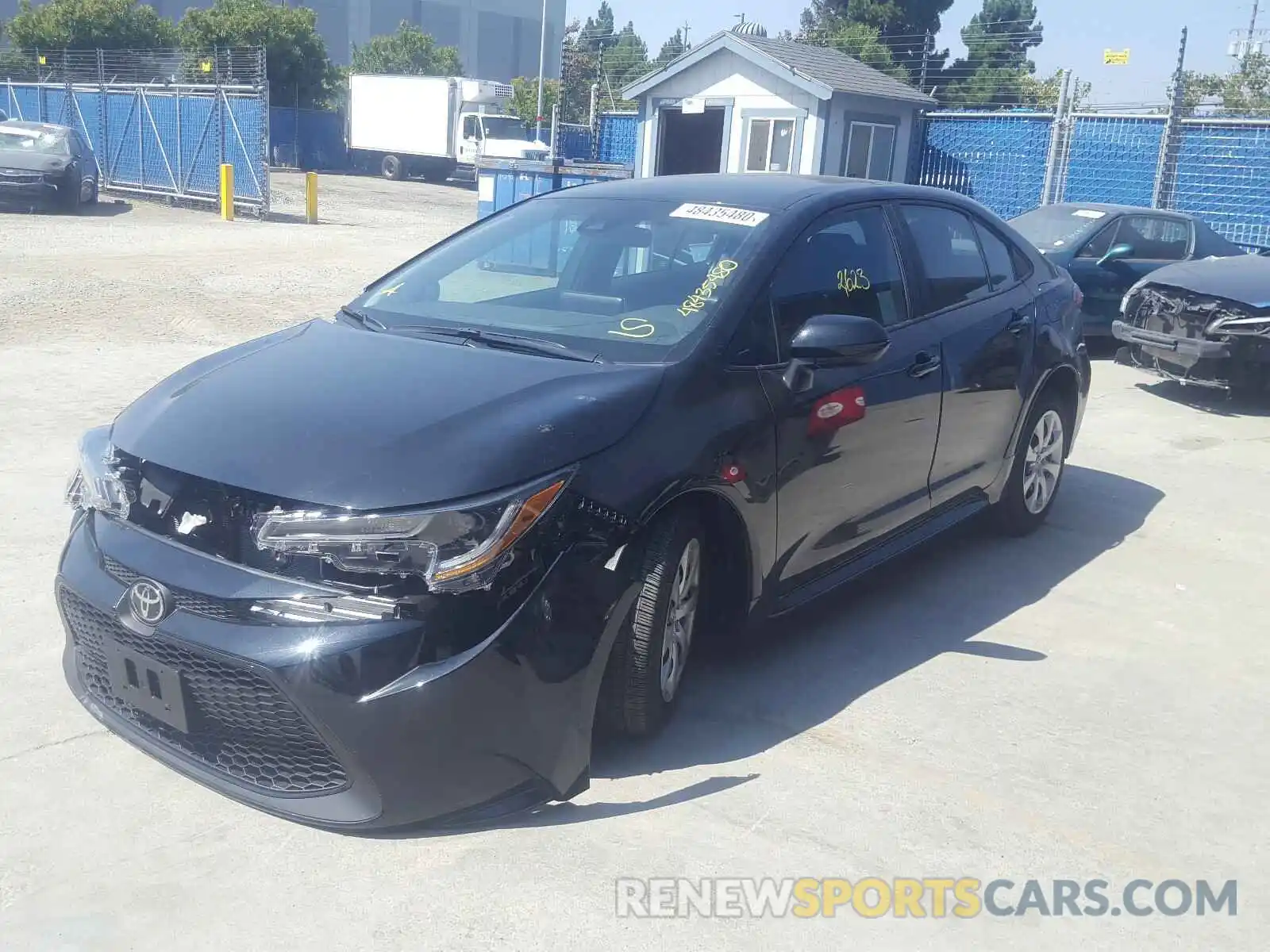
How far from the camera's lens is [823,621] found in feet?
16.1

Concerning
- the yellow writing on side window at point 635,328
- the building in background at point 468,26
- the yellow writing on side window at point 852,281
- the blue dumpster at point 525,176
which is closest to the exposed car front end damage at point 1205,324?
the yellow writing on side window at point 852,281

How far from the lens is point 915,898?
10.2 feet

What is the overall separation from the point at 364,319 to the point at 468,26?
86.3 meters

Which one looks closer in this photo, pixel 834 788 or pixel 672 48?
pixel 834 788

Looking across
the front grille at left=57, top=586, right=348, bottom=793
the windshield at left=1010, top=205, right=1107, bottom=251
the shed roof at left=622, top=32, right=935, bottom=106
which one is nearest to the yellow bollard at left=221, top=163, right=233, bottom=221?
the shed roof at left=622, top=32, right=935, bottom=106

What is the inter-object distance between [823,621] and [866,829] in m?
1.56

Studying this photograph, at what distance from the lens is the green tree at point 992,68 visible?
1513 inches

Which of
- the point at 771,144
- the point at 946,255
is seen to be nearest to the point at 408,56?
the point at 771,144

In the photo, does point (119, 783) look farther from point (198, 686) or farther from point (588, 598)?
point (588, 598)

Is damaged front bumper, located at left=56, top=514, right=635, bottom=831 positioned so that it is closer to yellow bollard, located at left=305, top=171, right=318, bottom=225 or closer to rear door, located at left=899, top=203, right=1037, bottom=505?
rear door, located at left=899, top=203, right=1037, bottom=505

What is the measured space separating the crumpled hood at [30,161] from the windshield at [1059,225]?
52.6ft

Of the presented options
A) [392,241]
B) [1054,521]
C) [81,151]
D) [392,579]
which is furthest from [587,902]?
[81,151]

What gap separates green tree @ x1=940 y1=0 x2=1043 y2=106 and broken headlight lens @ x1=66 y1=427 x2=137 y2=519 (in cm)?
3486

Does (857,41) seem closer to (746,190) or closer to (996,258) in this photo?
(996,258)
